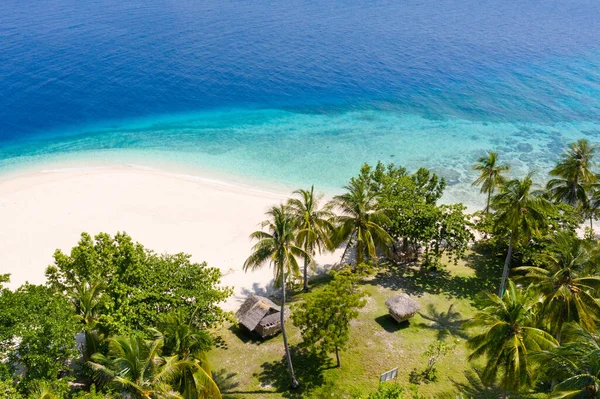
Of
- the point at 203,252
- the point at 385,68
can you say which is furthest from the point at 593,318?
the point at 385,68

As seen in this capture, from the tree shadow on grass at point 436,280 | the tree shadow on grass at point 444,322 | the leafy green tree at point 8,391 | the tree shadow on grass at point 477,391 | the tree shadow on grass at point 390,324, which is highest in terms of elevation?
the leafy green tree at point 8,391

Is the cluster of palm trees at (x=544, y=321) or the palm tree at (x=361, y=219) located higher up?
the palm tree at (x=361, y=219)

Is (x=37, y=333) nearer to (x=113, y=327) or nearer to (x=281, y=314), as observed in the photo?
(x=113, y=327)

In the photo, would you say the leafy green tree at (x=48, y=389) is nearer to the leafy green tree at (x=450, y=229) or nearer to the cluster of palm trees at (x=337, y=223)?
the cluster of palm trees at (x=337, y=223)

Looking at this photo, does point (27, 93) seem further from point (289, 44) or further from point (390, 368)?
point (390, 368)

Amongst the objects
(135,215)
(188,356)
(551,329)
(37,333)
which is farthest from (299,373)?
(135,215)

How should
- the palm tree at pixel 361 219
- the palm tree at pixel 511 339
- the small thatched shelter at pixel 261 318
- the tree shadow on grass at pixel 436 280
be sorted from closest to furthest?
→ the palm tree at pixel 511 339
the small thatched shelter at pixel 261 318
the palm tree at pixel 361 219
the tree shadow on grass at pixel 436 280

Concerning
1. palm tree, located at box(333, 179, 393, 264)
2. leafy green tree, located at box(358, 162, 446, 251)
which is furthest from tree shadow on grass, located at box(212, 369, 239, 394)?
leafy green tree, located at box(358, 162, 446, 251)

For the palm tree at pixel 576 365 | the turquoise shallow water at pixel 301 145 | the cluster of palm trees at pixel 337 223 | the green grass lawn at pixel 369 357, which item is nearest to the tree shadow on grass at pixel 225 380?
the green grass lawn at pixel 369 357
